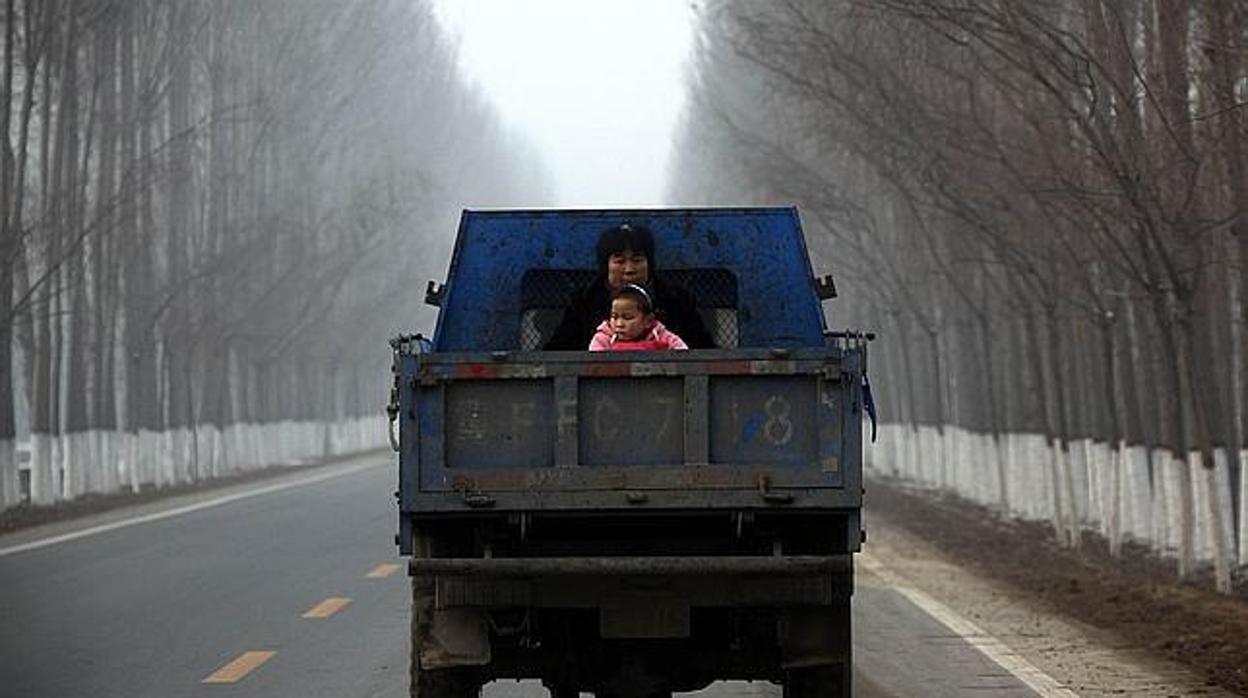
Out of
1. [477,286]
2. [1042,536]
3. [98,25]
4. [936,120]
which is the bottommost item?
[1042,536]

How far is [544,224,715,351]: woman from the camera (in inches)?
436

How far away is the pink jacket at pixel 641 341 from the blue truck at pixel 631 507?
1.08 metres

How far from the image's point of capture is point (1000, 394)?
120 feet

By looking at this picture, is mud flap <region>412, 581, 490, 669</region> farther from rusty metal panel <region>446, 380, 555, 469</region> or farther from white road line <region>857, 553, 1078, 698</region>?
white road line <region>857, 553, 1078, 698</region>

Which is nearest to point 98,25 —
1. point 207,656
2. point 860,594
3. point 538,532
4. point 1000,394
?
point 1000,394

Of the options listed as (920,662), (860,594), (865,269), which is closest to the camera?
(920,662)

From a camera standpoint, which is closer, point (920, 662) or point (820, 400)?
point (820, 400)

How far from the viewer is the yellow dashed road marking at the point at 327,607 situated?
1680 cm

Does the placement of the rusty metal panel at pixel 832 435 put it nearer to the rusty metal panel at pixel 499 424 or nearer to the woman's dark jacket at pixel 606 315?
the rusty metal panel at pixel 499 424

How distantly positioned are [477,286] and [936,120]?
1564 centimetres

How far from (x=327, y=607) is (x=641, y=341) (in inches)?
311

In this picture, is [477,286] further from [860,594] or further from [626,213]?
[860,594]

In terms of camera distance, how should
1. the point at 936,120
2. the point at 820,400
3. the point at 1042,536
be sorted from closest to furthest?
the point at 820,400 < the point at 936,120 < the point at 1042,536

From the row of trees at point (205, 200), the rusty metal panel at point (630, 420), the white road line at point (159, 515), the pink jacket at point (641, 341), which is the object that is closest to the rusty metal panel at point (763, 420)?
the rusty metal panel at point (630, 420)
